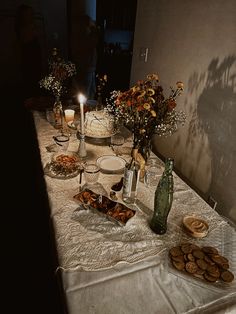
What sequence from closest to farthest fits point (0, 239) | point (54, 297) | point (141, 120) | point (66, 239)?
→ point (66, 239)
point (141, 120)
point (54, 297)
point (0, 239)

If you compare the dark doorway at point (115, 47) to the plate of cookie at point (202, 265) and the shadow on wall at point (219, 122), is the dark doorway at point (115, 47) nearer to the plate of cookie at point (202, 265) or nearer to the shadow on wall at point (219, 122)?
the shadow on wall at point (219, 122)

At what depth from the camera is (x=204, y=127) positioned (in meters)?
1.53

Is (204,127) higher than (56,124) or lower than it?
higher

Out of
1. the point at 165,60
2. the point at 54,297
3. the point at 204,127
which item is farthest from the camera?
the point at 165,60

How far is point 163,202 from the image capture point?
3.05ft

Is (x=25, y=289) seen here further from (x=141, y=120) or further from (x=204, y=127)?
(x=204, y=127)

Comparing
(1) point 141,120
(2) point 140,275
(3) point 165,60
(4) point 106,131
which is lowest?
(2) point 140,275

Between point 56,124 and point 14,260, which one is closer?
point 14,260

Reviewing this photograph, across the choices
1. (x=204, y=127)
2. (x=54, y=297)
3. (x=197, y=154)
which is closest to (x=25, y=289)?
(x=54, y=297)

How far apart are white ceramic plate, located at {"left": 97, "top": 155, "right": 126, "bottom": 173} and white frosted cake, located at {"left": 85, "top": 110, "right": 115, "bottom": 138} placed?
0.23 metres

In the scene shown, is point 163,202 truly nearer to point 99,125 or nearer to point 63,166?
point 63,166

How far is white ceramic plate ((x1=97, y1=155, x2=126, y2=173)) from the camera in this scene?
129cm

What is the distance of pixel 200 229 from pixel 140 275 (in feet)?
1.03

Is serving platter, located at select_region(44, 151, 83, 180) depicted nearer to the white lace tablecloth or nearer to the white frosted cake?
the white lace tablecloth
